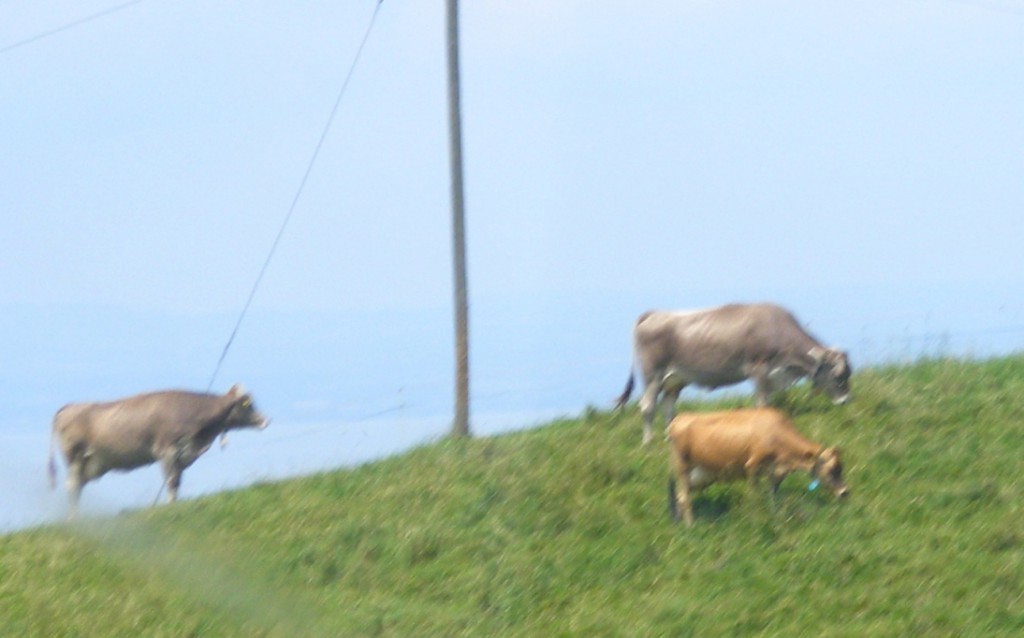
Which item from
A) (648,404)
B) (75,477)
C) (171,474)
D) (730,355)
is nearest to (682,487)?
(648,404)

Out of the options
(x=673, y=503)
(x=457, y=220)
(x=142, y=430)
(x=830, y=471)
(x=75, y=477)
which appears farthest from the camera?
(x=75, y=477)

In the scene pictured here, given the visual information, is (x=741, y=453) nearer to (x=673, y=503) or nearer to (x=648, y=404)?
(x=673, y=503)

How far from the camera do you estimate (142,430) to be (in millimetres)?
23031

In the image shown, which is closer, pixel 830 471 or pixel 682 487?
pixel 830 471

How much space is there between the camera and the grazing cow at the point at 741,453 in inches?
613

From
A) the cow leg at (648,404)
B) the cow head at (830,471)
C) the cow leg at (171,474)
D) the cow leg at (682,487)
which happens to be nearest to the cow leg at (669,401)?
the cow leg at (648,404)

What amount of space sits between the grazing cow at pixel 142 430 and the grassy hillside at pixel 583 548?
327cm

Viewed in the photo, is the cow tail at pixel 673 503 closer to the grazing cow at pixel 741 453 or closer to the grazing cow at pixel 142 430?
the grazing cow at pixel 741 453

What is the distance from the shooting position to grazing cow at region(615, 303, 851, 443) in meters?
19.2

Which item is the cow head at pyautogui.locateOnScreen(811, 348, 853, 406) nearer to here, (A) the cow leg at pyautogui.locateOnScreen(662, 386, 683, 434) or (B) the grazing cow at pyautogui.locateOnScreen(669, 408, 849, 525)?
(A) the cow leg at pyautogui.locateOnScreen(662, 386, 683, 434)

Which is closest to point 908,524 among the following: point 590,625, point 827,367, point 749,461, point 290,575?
point 749,461

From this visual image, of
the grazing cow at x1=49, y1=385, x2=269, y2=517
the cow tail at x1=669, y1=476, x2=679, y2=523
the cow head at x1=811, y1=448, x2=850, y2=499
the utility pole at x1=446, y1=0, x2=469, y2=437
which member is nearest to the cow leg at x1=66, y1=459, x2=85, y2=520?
the grazing cow at x1=49, y1=385, x2=269, y2=517

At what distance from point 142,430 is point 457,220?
5306 millimetres

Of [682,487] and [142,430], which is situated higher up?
[682,487]
